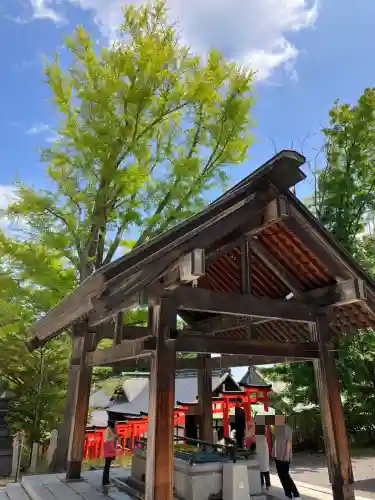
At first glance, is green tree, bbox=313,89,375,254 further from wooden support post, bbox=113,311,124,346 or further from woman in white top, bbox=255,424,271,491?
wooden support post, bbox=113,311,124,346

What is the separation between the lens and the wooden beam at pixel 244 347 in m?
5.41

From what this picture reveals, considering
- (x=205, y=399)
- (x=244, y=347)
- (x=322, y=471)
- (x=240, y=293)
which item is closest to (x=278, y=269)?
(x=240, y=293)

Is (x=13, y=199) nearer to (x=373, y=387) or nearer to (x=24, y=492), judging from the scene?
(x=24, y=492)

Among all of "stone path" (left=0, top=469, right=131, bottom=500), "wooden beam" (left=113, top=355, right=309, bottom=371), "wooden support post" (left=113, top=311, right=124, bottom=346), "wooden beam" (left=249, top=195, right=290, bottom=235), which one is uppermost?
"wooden beam" (left=249, top=195, right=290, bottom=235)

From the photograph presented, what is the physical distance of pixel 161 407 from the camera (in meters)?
4.84

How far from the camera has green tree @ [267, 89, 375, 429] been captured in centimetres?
1730

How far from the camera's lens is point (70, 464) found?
7.75 meters

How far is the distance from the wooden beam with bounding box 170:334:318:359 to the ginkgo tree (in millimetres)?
6535

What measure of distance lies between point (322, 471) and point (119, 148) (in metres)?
12.5

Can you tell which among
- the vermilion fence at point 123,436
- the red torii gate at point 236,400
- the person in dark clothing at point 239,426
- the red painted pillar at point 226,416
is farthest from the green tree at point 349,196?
the person in dark clothing at point 239,426

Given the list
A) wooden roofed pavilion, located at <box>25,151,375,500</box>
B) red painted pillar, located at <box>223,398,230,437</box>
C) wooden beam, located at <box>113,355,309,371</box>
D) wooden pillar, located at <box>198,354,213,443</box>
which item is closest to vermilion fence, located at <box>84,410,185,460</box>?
red painted pillar, located at <box>223,398,230,437</box>

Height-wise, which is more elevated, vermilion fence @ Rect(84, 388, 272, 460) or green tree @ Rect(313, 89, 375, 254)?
green tree @ Rect(313, 89, 375, 254)

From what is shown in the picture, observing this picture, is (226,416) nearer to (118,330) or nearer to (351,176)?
(118,330)

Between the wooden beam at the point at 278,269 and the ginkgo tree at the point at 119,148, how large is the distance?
6.13 metres
